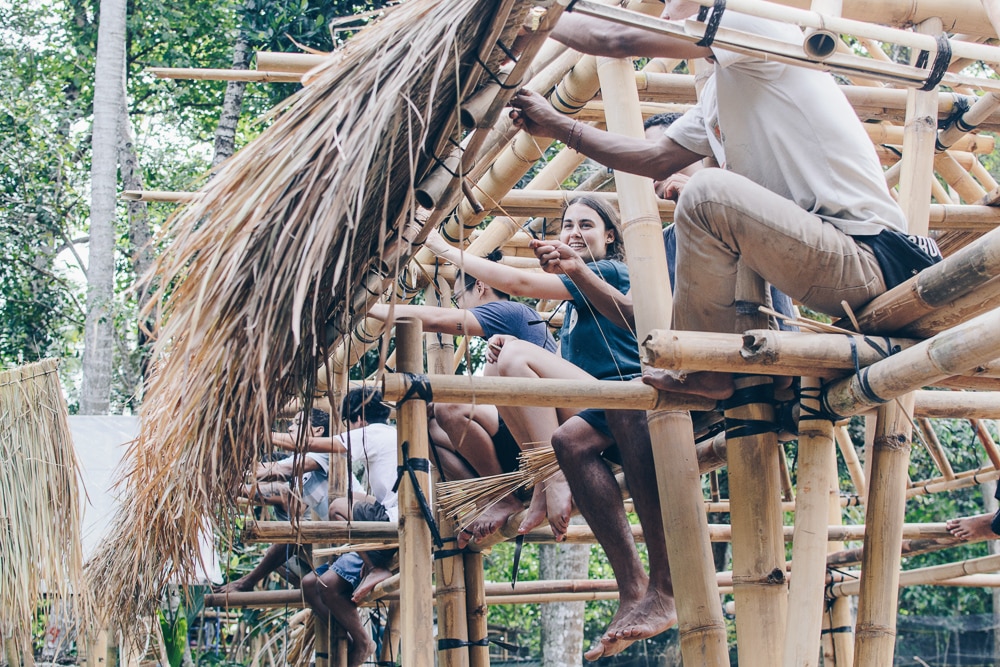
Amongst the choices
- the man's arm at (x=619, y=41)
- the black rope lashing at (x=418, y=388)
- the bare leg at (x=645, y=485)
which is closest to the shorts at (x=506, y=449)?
the bare leg at (x=645, y=485)

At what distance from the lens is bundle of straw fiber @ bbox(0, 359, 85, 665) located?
4066 mm

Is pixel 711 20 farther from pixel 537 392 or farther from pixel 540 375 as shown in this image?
pixel 540 375

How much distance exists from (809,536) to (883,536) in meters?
0.23

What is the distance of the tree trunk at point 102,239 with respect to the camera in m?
7.62

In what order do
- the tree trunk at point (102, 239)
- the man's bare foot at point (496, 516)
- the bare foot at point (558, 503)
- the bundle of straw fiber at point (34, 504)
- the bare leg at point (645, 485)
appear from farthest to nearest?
the tree trunk at point (102, 239) → the bundle of straw fiber at point (34, 504) → the man's bare foot at point (496, 516) → the bare foot at point (558, 503) → the bare leg at point (645, 485)

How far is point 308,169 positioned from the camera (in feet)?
7.04

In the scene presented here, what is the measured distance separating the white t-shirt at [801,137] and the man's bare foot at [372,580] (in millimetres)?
2780

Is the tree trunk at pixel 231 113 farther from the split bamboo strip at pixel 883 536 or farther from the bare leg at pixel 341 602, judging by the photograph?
the split bamboo strip at pixel 883 536

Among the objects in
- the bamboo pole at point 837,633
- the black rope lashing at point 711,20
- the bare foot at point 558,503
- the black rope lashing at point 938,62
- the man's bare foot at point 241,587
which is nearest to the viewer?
the black rope lashing at point 711,20

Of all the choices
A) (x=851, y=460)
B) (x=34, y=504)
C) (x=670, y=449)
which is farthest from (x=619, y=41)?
(x=851, y=460)

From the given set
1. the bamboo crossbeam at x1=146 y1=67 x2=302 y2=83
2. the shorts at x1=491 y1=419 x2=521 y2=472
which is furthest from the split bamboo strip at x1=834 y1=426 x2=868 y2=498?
the bamboo crossbeam at x1=146 y1=67 x2=302 y2=83

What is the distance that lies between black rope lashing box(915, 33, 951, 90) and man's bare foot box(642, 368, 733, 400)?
843 millimetres

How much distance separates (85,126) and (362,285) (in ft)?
31.2

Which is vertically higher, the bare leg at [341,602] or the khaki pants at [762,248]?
the khaki pants at [762,248]
